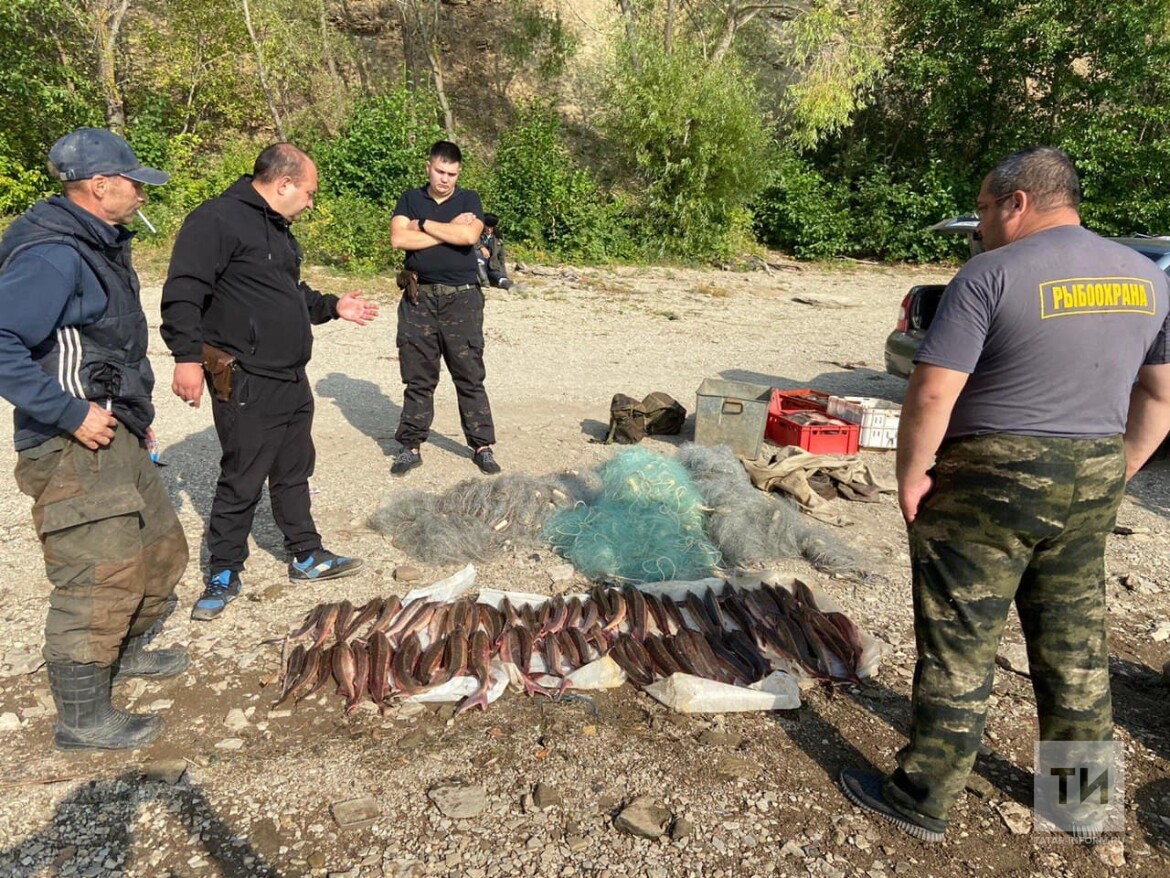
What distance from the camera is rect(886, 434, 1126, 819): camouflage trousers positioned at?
8.66ft

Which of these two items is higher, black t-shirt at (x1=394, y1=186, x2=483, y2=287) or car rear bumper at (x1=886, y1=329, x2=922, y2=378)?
black t-shirt at (x1=394, y1=186, x2=483, y2=287)

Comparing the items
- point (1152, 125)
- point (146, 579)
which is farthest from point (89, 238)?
point (1152, 125)

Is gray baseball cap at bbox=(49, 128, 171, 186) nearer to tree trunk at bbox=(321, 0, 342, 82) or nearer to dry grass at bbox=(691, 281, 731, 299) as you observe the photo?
dry grass at bbox=(691, 281, 731, 299)

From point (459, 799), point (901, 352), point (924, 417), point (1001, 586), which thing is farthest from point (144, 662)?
point (901, 352)

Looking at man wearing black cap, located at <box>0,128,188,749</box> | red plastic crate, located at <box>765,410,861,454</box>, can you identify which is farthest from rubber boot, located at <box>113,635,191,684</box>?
red plastic crate, located at <box>765,410,861,454</box>

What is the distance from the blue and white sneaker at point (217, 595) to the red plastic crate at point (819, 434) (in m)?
4.71

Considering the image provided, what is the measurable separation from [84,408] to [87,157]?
0.98 metres

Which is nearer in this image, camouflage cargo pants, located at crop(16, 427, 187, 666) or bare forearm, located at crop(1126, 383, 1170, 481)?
bare forearm, located at crop(1126, 383, 1170, 481)

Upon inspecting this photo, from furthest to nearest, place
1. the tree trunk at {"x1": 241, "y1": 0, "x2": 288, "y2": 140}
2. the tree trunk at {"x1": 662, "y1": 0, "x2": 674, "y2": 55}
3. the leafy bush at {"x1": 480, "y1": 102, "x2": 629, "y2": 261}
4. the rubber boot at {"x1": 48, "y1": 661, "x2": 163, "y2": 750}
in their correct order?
the tree trunk at {"x1": 662, "y1": 0, "x2": 674, "y2": 55} → the tree trunk at {"x1": 241, "y1": 0, "x2": 288, "y2": 140} → the leafy bush at {"x1": 480, "y1": 102, "x2": 629, "y2": 261} → the rubber boot at {"x1": 48, "y1": 661, "x2": 163, "y2": 750}

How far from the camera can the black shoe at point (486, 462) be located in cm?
654

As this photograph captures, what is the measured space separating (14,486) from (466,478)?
338cm

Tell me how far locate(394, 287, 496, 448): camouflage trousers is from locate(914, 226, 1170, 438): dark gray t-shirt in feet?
13.7

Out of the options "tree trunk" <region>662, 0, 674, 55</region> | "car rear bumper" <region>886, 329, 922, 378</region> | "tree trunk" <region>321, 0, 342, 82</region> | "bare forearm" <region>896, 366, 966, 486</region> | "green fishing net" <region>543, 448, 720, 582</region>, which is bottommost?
"green fishing net" <region>543, 448, 720, 582</region>

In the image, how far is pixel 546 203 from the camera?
17.4m
